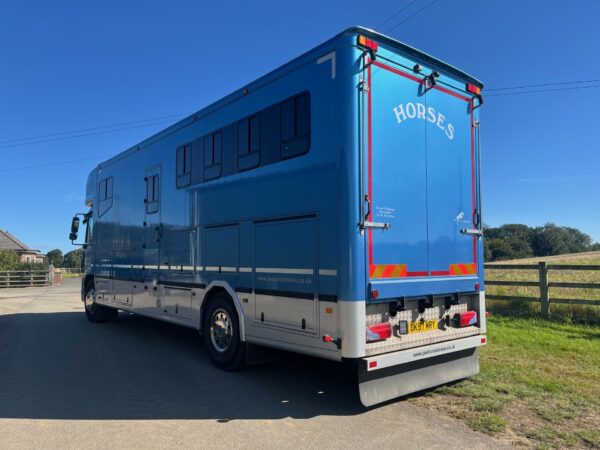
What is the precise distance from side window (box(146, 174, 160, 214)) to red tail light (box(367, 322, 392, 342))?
4.85 m

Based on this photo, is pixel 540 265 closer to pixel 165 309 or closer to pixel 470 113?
pixel 470 113

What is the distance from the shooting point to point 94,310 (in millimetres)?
11023

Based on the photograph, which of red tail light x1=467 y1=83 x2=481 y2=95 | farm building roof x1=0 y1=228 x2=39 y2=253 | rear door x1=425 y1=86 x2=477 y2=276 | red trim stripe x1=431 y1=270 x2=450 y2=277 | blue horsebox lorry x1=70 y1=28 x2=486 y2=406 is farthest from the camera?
farm building roof x1=0 y1=228 x2=39 y2=253

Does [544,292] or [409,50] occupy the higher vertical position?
[409,50]

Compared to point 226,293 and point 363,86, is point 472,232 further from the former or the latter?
point 226,293

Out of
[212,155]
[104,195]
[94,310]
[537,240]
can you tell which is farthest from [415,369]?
[537,240]

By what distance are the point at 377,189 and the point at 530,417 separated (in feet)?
8.29

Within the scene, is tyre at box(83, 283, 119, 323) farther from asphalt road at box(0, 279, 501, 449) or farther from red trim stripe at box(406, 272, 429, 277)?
red trim stripe at box(406, 272, 429, 277)

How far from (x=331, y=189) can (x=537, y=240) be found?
104 m

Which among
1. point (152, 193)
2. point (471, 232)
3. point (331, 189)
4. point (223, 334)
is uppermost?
point (152, 193)

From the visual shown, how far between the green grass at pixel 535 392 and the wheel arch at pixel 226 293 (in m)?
2.15

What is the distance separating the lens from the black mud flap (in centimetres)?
428

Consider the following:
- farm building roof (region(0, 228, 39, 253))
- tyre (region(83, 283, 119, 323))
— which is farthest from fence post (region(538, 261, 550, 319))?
farm building roof (region(0, 228, 39, 253))

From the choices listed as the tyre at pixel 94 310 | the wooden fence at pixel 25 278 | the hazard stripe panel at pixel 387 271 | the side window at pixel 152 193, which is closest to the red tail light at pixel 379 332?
the hazard stripe panel at pixel 387 271
